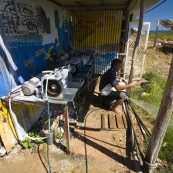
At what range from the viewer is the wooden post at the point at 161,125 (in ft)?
6.31

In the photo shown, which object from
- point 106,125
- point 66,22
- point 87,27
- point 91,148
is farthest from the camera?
point 87,27

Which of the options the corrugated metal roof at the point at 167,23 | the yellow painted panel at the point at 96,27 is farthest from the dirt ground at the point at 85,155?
the corrugated metal roof at the point at 167,23

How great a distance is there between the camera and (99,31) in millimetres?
6758

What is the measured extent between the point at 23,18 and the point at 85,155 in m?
3.37

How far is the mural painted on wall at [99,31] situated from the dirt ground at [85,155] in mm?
4281

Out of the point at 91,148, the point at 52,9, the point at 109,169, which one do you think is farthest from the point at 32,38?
the point at 109,169

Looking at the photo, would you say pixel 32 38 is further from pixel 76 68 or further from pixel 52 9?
pixel 52 9

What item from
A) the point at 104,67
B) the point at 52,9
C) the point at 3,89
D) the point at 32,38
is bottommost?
the point at 104,67

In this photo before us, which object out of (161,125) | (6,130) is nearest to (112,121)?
(161,125)

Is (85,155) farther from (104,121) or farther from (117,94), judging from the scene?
(117,94)

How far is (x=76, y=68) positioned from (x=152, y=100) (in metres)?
2.94

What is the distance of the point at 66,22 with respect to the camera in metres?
6.04

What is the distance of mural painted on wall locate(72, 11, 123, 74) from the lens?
6453 mm

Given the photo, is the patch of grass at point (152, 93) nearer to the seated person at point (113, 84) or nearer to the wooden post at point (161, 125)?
the seated person at point (113, 84)
